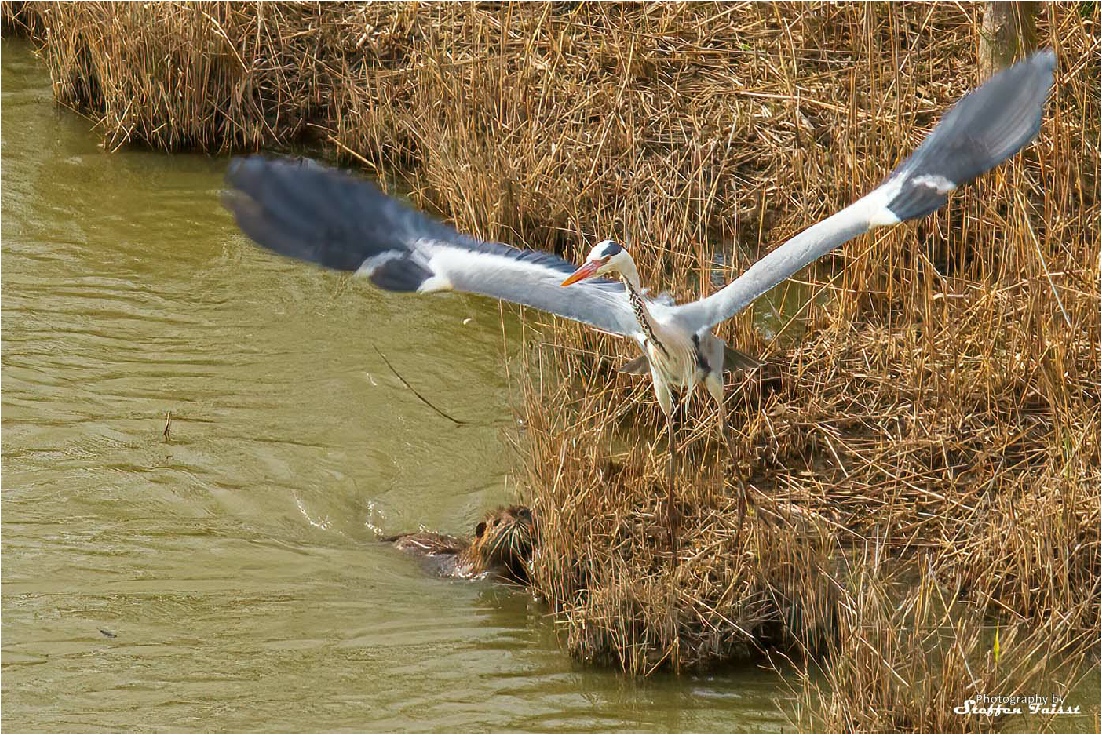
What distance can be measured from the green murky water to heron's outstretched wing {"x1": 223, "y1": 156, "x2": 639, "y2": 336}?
44.9 inches

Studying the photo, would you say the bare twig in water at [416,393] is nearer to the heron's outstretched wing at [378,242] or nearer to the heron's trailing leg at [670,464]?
Answer: the heron's trailing leg at [670,464]

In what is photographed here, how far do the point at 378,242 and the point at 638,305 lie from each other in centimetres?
102

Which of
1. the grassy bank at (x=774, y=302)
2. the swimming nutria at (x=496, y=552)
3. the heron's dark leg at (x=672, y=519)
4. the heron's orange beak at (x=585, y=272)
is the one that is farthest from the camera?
the swimming nutria at (x=496, y=552)

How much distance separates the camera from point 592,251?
5.29m

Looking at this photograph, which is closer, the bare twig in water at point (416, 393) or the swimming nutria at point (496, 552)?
the swimming nutria at point (496, 552)

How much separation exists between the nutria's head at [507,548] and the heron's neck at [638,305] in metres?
0.84

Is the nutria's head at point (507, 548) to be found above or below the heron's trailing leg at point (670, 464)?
below

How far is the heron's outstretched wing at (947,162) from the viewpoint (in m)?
5.14

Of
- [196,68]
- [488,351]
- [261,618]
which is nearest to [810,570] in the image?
[261,618]

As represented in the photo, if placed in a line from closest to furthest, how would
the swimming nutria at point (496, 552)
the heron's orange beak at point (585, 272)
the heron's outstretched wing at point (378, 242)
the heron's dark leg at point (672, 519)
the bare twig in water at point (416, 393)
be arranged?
the heron's outstretched wing at point (378, 242)
the heron's orange beak at point (585, 272)
the heron's dark leg at point (672, 519)
the swimming nutria at point (496, 552)
the bare twig in water at point (416, 393)

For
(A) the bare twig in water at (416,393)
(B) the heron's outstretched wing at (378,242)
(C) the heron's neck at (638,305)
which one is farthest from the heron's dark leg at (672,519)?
→ (A) the bare twig in water at (416,393)

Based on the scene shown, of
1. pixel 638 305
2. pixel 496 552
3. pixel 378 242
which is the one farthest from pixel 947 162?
pixel 496 552

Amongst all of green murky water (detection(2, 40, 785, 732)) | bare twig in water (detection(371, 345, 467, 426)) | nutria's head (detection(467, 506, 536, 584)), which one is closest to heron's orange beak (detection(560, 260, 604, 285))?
nutria's head (detection(467, 506, 536, 584))

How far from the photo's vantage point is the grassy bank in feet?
16.4
